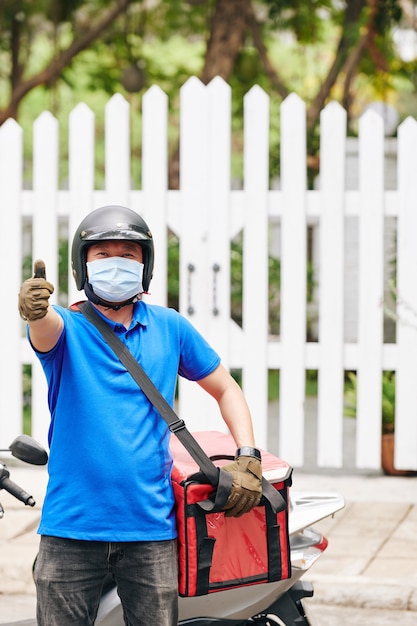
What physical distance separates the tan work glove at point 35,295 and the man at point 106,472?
48 mm

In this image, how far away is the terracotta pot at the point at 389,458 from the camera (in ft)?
21.9

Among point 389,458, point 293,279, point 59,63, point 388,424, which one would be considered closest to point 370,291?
point 293,279

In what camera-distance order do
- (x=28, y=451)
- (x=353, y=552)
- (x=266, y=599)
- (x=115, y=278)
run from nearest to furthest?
(x=28, y=451) → (x=115, y=278) → (x=266, y=599) → (x=353, y=552)

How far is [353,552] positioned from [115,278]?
9.05ft

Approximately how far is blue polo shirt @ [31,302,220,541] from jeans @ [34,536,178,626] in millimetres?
42

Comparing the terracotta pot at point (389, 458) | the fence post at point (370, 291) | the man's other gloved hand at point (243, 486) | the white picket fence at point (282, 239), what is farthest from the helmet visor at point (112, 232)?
the terracotta pot at point (389, 458)

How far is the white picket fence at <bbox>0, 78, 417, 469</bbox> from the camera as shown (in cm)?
648

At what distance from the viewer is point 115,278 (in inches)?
110

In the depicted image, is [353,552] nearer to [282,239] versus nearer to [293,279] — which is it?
[293,279]

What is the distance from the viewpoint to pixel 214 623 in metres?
3.16

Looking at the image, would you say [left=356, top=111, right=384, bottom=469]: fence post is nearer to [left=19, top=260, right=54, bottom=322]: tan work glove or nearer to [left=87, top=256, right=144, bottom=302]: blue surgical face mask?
[left=87, top=256, right=144, bottom=302]: blue surgical face mask

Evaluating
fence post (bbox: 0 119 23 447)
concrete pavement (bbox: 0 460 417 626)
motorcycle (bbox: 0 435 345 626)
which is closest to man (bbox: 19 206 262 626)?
Result: motorcycle (bbox: 0 435 345 626)

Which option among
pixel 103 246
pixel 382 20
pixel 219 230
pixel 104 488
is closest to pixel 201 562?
pixel 104 488

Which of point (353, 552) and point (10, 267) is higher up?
point (10, 267)
